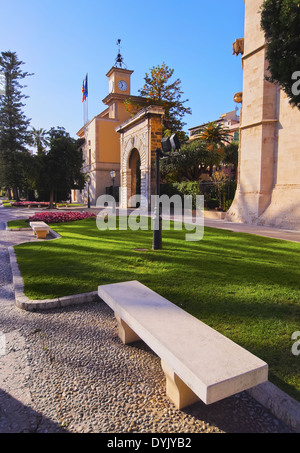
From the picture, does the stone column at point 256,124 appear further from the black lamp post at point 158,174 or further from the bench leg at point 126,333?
the bench leg at point 126,333

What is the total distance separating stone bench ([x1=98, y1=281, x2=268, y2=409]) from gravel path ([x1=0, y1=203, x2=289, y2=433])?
193 mm

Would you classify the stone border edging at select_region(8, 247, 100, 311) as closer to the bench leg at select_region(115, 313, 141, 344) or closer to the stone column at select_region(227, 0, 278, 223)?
the bench leg at select_region(115, 313, 141, 344)

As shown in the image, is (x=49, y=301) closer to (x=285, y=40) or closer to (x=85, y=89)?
(x=285, y=40)

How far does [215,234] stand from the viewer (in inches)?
391

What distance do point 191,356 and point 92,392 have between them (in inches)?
35.2

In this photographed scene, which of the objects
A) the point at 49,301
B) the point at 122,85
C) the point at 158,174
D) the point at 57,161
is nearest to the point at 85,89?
the point at 122,85

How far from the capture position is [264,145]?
40.6 feet

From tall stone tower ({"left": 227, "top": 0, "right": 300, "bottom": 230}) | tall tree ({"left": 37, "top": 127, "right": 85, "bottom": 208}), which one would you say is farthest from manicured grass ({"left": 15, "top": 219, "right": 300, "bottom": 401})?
tall tree ({"left": 37, "top": 127, "right": 85, "bottom": 208})

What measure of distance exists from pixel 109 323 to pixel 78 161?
21374 mm

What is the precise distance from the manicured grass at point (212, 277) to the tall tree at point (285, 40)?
3819 millimetres

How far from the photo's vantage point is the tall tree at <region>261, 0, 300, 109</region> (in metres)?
5.75

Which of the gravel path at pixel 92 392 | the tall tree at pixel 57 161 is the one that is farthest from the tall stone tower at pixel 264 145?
the tall tree at pixel 57 161

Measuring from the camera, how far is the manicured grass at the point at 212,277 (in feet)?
9.52
